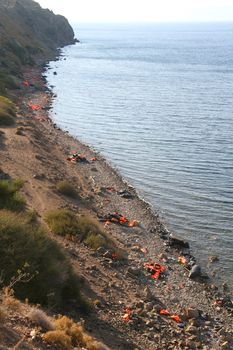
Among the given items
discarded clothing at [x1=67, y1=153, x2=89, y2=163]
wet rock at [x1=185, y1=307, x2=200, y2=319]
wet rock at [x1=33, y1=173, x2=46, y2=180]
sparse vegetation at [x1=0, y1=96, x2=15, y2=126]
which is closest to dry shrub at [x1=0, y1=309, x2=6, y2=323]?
wet rock at [x1=185, y1=307, x2=200, y2=319]

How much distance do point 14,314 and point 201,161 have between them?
2783 centimetres

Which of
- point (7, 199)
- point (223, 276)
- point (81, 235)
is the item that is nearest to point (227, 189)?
point (223, 276)

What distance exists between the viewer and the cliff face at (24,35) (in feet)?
245

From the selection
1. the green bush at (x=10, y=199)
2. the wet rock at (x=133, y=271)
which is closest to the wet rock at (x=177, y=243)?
the wet rock at (x=133, y=271)

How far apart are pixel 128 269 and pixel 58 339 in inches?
387

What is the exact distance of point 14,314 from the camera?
10.8m

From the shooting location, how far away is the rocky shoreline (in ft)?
51.6

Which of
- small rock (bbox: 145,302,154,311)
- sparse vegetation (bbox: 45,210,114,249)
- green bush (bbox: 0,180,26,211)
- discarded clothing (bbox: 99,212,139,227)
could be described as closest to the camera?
small rock (bbox: 145,302,154,311)

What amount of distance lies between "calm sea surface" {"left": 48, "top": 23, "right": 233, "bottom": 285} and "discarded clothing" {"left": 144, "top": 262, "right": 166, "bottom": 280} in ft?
7.99

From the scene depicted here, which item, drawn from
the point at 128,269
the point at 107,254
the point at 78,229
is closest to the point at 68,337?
the point at 128,269

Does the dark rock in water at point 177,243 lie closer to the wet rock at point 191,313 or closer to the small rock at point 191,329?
the wet rock at point 191,313

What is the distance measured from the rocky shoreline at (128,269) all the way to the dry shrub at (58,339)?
3.31 m

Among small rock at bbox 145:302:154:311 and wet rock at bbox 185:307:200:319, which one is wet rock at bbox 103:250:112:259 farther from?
wet rock at bbox 185:307:200:319

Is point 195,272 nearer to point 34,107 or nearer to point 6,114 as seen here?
point 6,114
